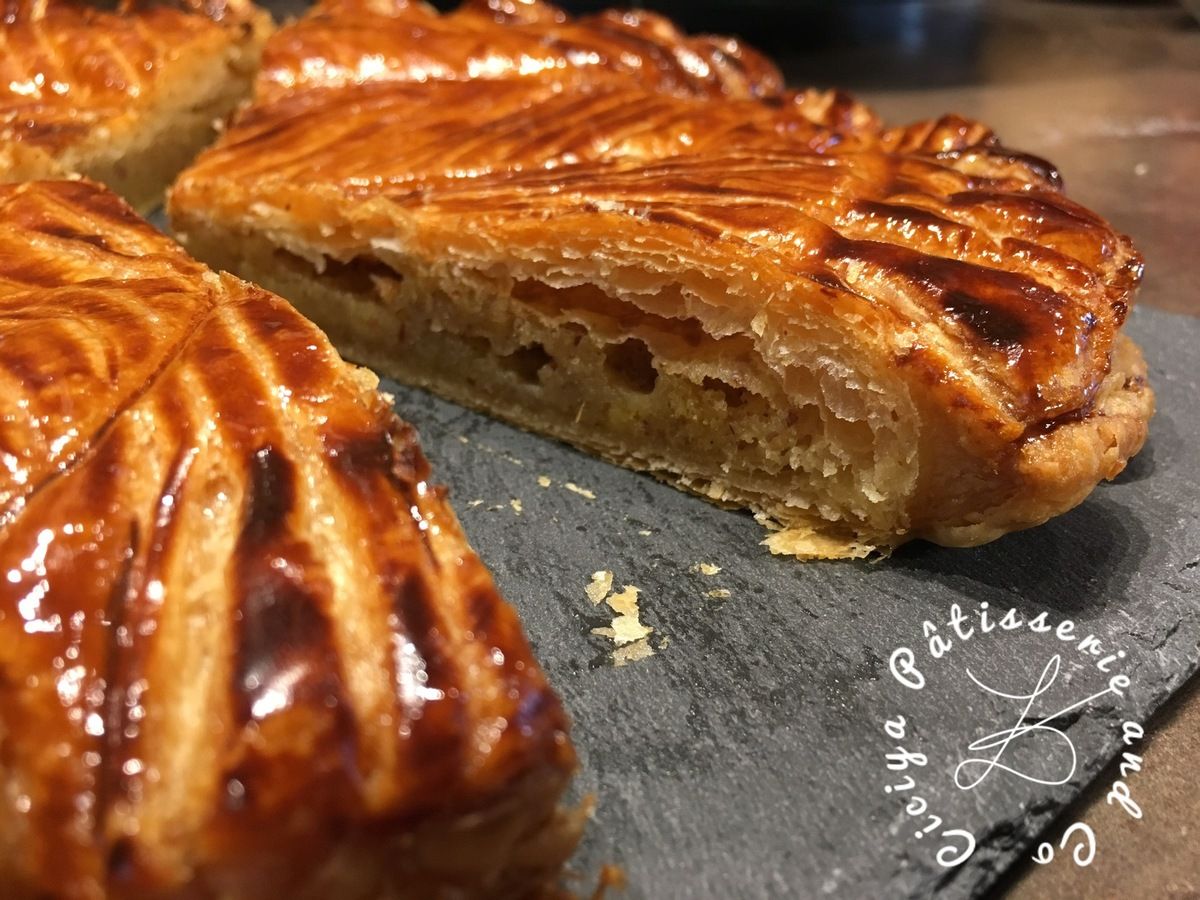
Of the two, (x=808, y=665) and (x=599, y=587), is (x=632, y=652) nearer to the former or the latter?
(x=599, y=587)

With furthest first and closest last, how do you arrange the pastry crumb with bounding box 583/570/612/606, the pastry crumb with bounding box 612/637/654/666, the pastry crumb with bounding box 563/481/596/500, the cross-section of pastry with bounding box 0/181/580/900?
the pastry crumb with bounding box 563/481/596/500 → the pastry crumb with bounding box 583/570/612/606 → the pastry crumb with bounding box 612/637/654/666 → the cross-section of pastry with bounding box 0/181/580/900

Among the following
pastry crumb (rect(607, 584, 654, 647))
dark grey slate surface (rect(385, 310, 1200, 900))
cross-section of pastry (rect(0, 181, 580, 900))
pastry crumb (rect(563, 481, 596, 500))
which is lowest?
pastry crumb (rect(563, 481, 596, 500))

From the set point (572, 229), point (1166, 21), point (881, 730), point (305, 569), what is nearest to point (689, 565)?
point (881, 730)

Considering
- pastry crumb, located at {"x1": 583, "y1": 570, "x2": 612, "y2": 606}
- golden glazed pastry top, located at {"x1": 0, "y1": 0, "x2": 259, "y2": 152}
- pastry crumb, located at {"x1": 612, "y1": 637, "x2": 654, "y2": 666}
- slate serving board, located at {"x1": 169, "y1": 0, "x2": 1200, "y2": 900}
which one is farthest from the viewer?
golden glazed pastry top, located at {"x1": 0, "y1": 0, "x2": 259, "y2": 152}

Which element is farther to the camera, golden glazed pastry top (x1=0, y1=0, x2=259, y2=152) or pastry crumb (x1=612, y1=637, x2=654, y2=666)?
golden glazed pastry top (x1=0, y1=0, x2=259, y2=152)

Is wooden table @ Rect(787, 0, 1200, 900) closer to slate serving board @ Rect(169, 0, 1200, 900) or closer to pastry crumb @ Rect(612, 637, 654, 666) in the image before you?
slate serving board @ Rect(169, 0, 1200, 900)

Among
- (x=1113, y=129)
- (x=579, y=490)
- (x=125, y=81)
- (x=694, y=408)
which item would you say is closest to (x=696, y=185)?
(x=694, y=408)
